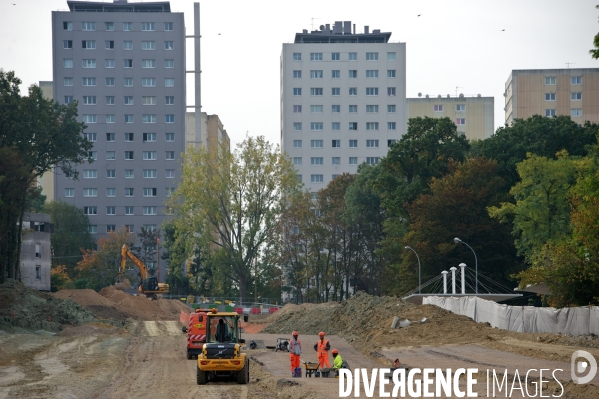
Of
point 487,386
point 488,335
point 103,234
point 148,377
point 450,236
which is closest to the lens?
point 487,386

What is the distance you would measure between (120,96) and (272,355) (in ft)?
344

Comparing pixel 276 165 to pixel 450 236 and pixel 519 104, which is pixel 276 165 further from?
pixel 519 104

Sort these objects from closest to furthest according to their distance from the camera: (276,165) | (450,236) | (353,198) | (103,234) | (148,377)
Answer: (148,377) < (450,236) < (276,165) < (353,198) < (103,234)

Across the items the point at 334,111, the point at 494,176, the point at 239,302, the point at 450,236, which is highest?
the point at 334,111

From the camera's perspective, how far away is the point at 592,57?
35156 millimetres

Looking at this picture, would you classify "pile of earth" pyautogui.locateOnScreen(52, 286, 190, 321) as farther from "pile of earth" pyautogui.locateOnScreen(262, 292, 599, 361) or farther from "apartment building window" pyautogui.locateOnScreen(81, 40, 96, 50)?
"apartment building window" pyautogui.locateOnScreen(81, 40, 96, 50)

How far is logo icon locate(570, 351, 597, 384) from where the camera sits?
1053 inches

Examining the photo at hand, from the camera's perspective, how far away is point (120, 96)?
5576 inches

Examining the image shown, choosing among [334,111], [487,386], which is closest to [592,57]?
[487,386]

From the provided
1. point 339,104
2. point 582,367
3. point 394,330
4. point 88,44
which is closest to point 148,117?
point 88,44

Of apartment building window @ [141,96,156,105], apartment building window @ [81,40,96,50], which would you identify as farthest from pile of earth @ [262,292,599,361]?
apartment building window @ [81,40,96,50]

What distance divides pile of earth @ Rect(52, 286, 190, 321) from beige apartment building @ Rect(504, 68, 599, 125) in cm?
7768

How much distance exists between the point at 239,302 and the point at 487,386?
242 feet

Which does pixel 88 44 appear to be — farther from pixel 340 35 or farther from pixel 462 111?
pixel 462 111
